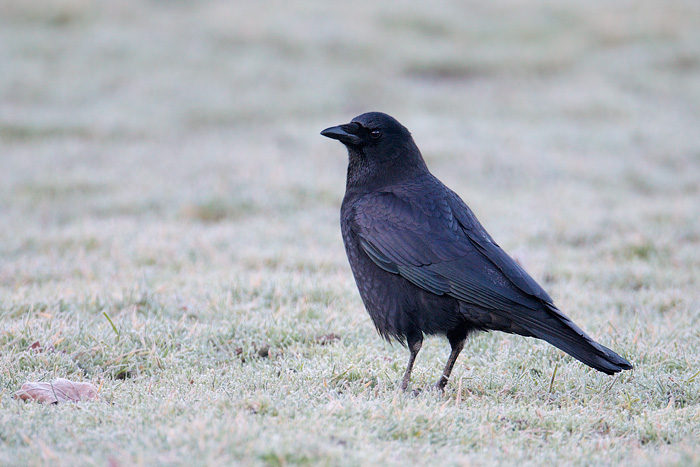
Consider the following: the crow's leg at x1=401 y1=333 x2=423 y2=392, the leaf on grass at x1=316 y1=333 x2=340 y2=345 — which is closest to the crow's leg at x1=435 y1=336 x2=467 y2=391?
the crow's leg at x1=401 y1=333 x2=423 y2=392

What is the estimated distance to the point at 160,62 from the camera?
1337 centimetres

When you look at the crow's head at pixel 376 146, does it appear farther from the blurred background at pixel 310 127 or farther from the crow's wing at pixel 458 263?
the blurred background at pixel 310 127

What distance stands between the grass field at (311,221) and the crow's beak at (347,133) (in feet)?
3.50

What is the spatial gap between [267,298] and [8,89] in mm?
9124

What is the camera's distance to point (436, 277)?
11.7 ft

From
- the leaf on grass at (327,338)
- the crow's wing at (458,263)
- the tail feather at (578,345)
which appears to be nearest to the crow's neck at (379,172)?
the crow's wing at (458,263)

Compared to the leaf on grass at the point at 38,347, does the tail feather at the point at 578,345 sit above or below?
above

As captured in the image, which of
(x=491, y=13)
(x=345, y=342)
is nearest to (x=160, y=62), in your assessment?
(x=491, y=13)

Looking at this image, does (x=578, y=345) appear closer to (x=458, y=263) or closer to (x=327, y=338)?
(x=458, y=263)

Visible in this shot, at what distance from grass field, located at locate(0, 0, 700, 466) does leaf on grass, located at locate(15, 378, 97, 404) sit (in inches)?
4.5

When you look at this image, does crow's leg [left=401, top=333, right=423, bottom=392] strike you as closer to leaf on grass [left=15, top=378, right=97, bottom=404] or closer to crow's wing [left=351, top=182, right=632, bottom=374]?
crow's wing [left=351, top=182, right=632, bottom=374]

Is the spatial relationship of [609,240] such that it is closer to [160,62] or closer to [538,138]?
[538,138]

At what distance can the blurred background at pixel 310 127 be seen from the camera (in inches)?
248

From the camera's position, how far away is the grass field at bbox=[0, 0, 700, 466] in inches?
114
